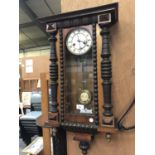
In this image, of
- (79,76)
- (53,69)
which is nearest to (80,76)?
(79,76)

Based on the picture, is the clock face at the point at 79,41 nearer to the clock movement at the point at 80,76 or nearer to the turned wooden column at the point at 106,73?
the clock movement at the point at 80,76

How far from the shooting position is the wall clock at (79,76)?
984 millimetres

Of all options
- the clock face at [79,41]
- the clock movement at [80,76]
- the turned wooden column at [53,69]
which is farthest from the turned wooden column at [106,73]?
the turned wooden column at [53,69]

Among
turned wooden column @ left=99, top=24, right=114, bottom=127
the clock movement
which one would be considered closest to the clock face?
the clock movement

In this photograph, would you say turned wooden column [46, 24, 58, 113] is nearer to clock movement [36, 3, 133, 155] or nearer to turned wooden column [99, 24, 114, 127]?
clock movement [36, 3, 133, 155]

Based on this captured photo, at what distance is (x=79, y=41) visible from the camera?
3.59 ft

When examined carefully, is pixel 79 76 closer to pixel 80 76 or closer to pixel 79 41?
pixel 80 76

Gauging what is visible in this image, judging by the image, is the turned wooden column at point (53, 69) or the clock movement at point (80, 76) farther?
the turned wooden column at point (53, 69)

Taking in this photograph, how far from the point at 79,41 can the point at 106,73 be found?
0.86ft

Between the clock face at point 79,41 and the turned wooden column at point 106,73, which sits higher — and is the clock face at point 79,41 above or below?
above
